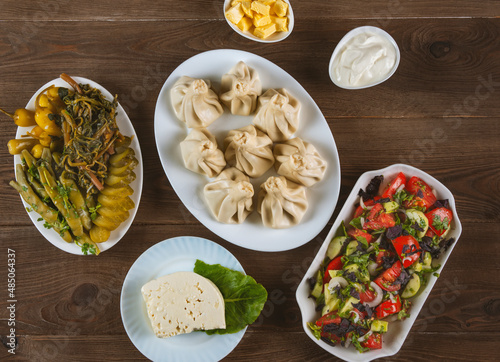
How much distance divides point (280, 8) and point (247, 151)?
29.8 inches

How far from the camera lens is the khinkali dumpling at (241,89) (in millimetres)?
2002

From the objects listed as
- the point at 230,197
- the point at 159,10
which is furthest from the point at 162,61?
the point at 230,197

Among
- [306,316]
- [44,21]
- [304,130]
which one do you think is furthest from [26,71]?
[306,316]

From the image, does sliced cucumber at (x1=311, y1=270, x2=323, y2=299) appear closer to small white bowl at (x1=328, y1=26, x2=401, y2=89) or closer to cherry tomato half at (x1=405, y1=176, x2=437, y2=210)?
cherry tomato half at (x1=405, y1=176, x2=437, y2=210)

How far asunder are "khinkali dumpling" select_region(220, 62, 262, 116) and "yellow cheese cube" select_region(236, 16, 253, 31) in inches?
8.4

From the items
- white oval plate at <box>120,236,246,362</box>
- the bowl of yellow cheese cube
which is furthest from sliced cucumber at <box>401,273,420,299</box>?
the bowl of yellow cheese cube

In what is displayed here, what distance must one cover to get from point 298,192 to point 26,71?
5.35 ft

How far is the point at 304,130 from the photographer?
2.13 m

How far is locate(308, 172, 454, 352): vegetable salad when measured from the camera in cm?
200

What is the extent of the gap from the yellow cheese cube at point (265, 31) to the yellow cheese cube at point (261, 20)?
2 centimetres

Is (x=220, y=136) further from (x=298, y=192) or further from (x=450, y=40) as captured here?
(x=450, y=40)

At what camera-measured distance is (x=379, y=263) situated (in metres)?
2.06

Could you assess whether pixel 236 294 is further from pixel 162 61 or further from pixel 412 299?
pixel 162 61

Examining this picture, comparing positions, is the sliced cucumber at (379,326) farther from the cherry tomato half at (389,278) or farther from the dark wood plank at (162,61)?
the dark wood plank at (162,61)
